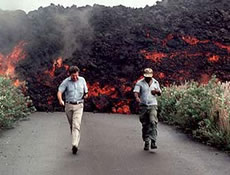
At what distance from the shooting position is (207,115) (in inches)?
503

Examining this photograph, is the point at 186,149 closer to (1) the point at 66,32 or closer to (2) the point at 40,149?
(2) the point at 40,149

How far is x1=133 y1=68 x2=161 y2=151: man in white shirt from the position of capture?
10.6 m

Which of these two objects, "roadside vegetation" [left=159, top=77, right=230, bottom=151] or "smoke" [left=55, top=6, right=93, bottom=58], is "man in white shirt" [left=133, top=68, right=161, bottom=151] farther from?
"smoke" [left=55, top=6, right=93, bottom=58]

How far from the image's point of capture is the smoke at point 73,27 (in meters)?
27.9

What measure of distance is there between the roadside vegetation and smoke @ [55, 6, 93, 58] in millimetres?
12589

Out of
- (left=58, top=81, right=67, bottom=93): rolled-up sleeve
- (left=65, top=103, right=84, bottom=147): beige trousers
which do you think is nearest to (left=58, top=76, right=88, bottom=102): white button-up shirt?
(left=58, top=81, right=67, bottom=93): rolled-up sleeve

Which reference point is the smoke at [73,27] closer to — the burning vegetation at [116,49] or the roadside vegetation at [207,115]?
the burning vegetation at [116,49]

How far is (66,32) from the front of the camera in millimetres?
29547

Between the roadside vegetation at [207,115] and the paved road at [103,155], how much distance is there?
397 millimetres

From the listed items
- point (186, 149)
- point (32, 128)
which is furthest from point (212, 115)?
point (32, 128)

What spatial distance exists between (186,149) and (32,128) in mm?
6025

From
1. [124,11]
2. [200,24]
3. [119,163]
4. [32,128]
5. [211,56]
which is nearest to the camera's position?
[119,163]

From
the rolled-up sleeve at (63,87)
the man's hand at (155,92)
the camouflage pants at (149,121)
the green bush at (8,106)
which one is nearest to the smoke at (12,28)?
the green bush at (8,106)

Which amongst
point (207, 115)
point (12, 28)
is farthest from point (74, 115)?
point (12, 28)
